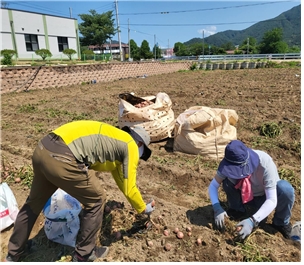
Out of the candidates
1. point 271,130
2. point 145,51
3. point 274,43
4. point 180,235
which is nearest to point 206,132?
point 271,130

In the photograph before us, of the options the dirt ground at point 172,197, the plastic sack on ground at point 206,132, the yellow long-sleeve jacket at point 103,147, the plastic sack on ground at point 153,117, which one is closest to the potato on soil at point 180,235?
the dirt ground at point 172,197

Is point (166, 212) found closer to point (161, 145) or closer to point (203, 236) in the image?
point (203, 236)

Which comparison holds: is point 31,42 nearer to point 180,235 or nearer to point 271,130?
point 271,130

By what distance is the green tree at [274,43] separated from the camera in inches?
1900

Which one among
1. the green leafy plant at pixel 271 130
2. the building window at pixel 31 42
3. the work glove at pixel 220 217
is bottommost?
the work glove at pixel 220 217

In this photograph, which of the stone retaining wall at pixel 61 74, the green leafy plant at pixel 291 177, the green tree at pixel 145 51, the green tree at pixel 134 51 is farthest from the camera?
the green tree at pixel 145 51

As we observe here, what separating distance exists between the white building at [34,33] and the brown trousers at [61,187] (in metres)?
22.0

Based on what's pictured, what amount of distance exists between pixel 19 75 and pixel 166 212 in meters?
10.0

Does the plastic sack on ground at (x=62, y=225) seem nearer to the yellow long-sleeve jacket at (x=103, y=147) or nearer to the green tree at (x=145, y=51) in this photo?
the yellow long-sleeve jacket at (x=103, y=147)

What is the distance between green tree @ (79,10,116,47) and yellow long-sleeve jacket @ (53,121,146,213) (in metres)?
38.1

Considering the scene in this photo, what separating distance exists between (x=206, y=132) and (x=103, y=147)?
2.30 m

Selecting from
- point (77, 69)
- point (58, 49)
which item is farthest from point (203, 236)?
point (58, 49)

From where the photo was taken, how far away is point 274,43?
48.8 m

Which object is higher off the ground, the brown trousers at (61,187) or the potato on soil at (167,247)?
the brown trousers at (61,187)
